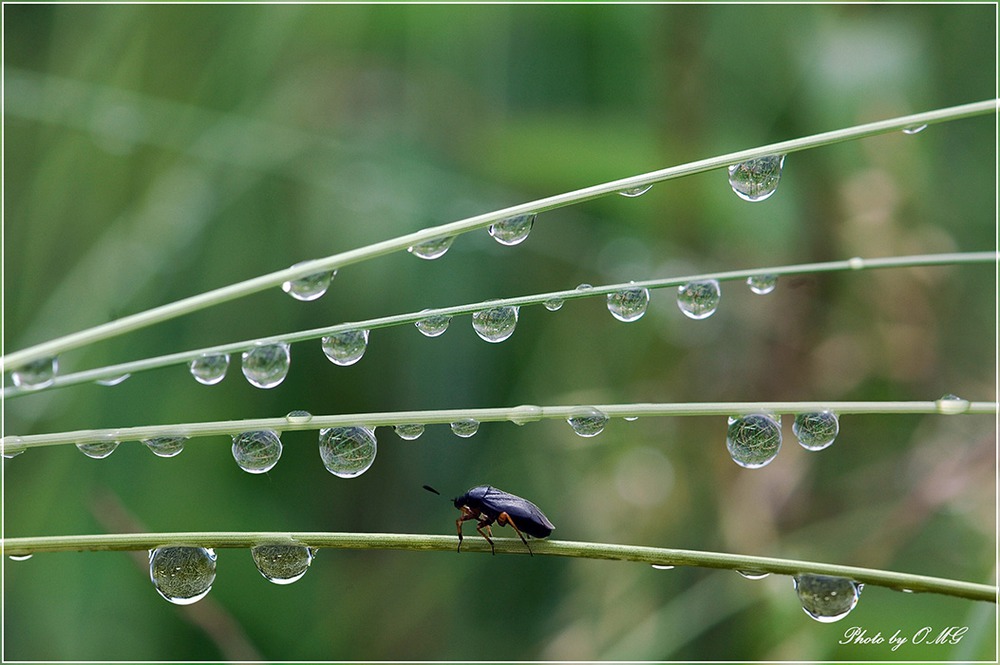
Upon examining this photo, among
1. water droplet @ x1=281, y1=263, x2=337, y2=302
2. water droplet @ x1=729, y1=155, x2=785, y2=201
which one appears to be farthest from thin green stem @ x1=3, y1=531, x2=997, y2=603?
water droplet @ x1=729, y1=155, x2=785, y2=201

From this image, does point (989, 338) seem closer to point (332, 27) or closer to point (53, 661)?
point (332, 27)

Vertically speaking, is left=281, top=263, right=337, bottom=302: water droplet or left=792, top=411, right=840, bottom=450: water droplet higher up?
left=281, top=263, right=337, bottom=302: water droplet

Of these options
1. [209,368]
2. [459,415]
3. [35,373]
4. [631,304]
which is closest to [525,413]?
[459,415]

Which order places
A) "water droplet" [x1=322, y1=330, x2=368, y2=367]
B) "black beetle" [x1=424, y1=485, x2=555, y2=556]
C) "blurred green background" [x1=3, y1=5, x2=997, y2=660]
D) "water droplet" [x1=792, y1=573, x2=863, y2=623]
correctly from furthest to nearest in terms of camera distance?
1. "blurred green background" [x1=3, y1=5, x2=997, y2=660]
2. "black beetle" [x1=424, y1=485, x2=555, y2=556]
3. "water droplet" [x1=322, y1=330, x2=368, y2=367]
4. "water droplet" [x1=792, y1=573, x2=863, y2=623]

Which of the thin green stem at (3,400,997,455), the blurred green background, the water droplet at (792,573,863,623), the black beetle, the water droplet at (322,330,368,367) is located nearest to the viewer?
the thin green stem at (3,400,997,455)

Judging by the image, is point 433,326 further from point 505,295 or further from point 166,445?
point 505,295

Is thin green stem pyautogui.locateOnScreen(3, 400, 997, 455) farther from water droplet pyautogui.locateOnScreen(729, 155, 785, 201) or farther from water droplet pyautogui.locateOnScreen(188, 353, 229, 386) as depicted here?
water droplet pyautogui.locateOnScreen(729, 155, 785, 201)
